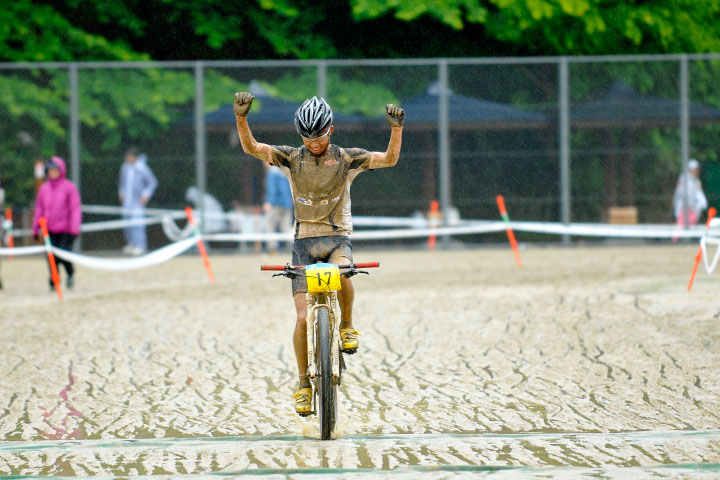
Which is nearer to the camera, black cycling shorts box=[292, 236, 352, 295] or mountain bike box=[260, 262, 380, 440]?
mountain bike box=[260, 262, 380, 440]

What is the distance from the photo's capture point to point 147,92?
22.4 metres

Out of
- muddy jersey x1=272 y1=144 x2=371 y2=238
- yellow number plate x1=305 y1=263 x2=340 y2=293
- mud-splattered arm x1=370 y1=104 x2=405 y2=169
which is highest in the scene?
mud-splattered arm x1=370 y1=104 x2=405 y2=169

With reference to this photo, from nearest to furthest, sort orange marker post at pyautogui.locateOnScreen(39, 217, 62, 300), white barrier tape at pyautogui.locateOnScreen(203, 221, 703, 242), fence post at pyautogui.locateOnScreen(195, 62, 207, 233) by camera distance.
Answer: orange marker post at pyautogui.locateOnScreen(39, 217, 62, 300)
white barrier tape at pyautogui.locateOnScreen(203, 221, 703, 242)
fence post at pyautogui.locateOnScreen(195, 62, 207, 233)

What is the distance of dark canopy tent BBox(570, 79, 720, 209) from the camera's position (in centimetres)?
2259

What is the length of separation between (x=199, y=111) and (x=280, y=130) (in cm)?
137

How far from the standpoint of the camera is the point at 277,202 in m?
21.5

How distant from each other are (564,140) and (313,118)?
52.9 feet

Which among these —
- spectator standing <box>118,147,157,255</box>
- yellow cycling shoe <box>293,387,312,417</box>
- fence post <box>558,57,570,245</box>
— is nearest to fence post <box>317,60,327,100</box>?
spectator standing <box>118,147,157,255</box>

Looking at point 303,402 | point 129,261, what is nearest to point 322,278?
point 303,402

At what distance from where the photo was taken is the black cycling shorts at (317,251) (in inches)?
283

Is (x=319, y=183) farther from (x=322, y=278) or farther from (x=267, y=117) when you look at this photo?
(x=267, y=117)

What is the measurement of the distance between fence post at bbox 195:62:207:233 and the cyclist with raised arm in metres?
15.0

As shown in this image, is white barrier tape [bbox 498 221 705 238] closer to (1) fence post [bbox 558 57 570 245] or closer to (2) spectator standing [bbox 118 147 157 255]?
(1) fence post [bbox 558 57 570 245]

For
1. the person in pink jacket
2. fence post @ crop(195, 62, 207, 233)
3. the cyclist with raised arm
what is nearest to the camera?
the cyclist with raised arm
